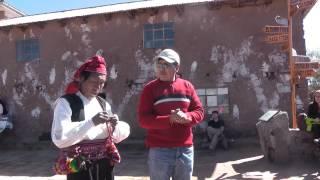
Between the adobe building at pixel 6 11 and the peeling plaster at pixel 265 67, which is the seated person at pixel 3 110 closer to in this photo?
the adobe building at pixel 6 11

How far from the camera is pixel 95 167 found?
322 centimetres

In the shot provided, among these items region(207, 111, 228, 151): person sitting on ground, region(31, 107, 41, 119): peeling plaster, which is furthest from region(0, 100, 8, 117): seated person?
region(207, 111, 228, 151): person sitting on ground

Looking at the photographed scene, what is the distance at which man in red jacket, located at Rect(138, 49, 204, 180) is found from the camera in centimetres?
359

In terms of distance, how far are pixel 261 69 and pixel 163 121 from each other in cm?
964

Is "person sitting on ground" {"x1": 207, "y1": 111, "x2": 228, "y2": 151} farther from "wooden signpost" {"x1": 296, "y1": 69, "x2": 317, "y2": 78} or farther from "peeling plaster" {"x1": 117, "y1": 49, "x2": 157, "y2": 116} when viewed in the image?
"wooden signpost" {"x1": 296, "y1": 69, "x2": 317, "y2": 78}

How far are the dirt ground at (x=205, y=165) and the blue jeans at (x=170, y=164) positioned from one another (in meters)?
4.48

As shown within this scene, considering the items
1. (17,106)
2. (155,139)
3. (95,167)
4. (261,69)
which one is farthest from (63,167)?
(17,106)

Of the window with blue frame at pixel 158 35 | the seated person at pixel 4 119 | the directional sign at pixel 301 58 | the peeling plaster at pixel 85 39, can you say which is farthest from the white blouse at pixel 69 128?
the seated person at pixel 4 119

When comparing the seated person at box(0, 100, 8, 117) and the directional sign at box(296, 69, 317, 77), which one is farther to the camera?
the seated person at box(0, 100, 8, 117)

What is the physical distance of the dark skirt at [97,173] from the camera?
314 cm

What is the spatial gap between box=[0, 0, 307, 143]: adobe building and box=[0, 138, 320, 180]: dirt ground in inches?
41.5

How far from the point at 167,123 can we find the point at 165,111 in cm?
15

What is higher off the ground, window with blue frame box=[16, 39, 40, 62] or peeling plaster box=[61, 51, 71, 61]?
window with blue frame box=[16, 39, 40, 62]

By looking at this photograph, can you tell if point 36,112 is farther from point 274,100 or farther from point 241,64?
point 274,100
